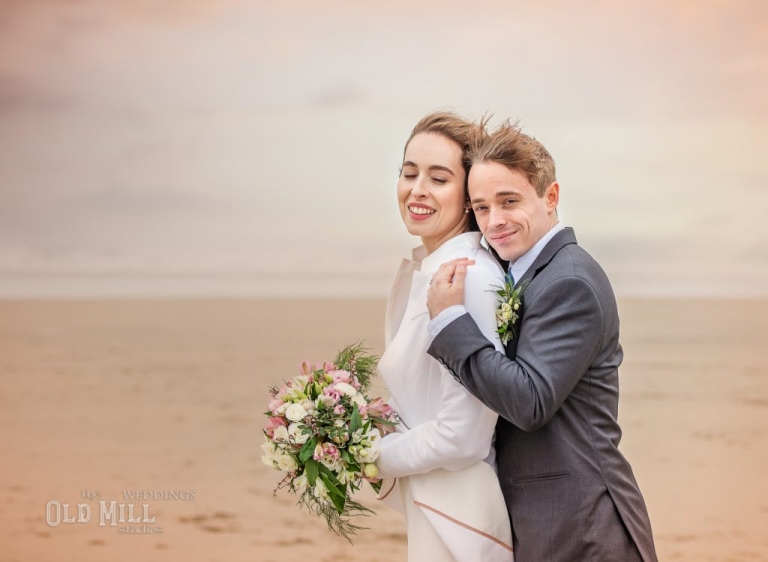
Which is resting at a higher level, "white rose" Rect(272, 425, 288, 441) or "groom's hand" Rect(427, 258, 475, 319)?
"groom's hand" Rect(427, 258, 475, 319)

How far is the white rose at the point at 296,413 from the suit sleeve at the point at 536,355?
1.50 feet

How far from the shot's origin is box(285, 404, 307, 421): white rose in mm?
2572

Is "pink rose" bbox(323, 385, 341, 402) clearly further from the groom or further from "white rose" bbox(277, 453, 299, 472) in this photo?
the groom

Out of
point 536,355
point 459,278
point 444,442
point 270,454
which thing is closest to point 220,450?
point 270,454

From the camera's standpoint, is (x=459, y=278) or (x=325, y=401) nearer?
(x=459, y=278)

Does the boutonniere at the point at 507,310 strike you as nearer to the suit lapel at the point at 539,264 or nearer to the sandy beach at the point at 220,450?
the suit lapel at the point at 539,264

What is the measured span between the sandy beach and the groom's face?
5.07 metres

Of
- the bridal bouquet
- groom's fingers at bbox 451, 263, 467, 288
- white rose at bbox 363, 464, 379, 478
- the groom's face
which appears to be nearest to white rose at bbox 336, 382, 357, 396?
the bridal bouquet

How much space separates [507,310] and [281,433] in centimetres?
78

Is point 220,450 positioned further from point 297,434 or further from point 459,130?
point 459,130

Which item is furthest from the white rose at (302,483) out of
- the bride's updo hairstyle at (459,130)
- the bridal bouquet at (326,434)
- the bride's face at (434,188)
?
the bride's updo hairstyle at (459,130)

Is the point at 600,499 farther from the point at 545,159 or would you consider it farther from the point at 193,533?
the point at 193,533

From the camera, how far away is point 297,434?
2.56 metres

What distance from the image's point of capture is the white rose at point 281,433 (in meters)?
2.60
